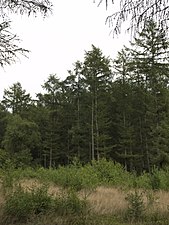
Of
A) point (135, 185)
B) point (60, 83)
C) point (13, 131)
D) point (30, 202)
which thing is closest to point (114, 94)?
point (60, 83)

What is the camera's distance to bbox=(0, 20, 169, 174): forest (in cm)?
3112

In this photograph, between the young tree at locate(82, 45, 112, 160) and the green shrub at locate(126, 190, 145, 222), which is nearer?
the green shrub at locate(126, 190, 145, 222)

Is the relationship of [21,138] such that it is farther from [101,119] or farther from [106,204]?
[106,204]

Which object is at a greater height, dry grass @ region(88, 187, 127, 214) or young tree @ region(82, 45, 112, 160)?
young tree @ region(82, 45, 112, 160)

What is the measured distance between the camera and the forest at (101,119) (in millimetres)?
31123

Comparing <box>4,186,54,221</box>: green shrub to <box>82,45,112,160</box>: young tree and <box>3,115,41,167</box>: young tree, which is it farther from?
<box>3,115,41,167</box>: young tree

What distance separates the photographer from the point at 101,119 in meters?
38.8

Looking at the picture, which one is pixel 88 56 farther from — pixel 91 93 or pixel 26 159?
pixel 26 159

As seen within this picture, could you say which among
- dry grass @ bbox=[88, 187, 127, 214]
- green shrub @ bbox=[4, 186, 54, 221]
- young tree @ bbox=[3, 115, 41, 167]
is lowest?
dry grass @ bbox=[88, 187, 127, 214]

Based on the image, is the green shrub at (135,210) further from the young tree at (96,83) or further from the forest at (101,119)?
the young tree at (96,83)

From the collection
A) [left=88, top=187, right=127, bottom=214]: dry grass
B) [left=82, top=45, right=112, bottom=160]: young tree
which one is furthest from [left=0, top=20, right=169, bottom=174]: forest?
[left=88, top=187, right=127, bottom=214]: dry grass

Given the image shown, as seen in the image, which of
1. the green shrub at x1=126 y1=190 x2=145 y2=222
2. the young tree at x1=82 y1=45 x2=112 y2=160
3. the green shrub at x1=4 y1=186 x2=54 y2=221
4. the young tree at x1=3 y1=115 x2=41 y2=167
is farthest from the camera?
the young tree at x1=3 y1=115 x2=41 y2=167

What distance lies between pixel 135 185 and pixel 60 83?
3808cm

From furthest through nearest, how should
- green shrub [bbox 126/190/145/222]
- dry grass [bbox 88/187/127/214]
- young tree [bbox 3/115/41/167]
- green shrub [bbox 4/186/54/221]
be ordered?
young tree [bbox 3/115/41/167]
dry grass [bbox 88/187/127/214]
green shrub [bbox 126/190/145/222]
green shrub [bbox 4/186/54/221]
